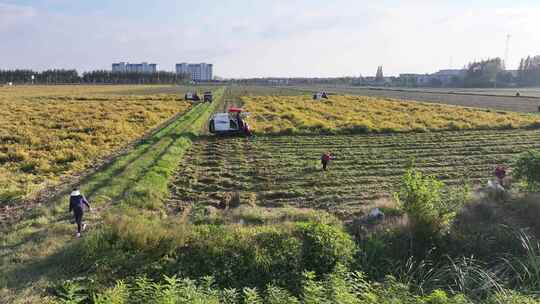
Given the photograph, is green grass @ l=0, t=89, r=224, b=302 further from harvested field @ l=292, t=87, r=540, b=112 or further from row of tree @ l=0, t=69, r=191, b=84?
row of tree @ l=0, t=69, r=191, b=84

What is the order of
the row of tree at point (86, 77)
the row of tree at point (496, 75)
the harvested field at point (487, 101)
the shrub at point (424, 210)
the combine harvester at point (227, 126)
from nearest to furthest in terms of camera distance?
1. the shrub at point (424, 210)
2. the combine harvester at point (227, 126)
3. the harvested field at point (487, 101)
4. the row of tree at point (496, 75)
5. the row of tree at point (86, 77)

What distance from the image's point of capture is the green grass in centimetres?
615

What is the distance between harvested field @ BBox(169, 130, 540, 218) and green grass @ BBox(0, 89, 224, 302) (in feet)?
2.63

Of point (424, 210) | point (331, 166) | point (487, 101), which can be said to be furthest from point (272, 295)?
point (487, 101)

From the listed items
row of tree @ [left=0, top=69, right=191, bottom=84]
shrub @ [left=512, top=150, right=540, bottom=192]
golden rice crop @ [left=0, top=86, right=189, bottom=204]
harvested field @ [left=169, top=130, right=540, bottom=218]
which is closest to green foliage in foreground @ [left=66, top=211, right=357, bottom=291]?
harvested field @ [left=169, top=130, right=540, bottom=218]

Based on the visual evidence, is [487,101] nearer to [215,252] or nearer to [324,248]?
[324,248]

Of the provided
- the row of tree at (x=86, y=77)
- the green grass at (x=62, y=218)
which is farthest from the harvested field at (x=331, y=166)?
the row of tree at (x=86, y=77)

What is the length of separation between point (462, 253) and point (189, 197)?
6956 mm

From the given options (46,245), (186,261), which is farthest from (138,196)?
(186,261)

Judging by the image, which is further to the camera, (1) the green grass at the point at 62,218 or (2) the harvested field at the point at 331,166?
(2) the harvested field at the point at 331,166

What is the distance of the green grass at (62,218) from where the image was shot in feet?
20.2

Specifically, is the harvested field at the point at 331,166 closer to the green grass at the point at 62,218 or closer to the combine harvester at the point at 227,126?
the green grass at the point at 62,218

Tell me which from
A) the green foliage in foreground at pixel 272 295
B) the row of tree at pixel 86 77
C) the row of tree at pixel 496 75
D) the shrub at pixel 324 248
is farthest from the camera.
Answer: the row of tree at pixel 86 77

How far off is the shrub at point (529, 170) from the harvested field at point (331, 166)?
2594mm
